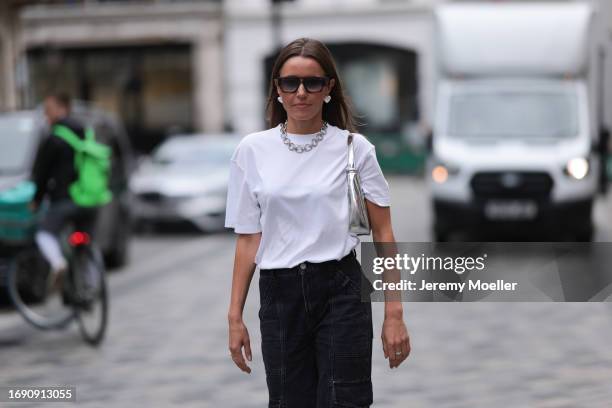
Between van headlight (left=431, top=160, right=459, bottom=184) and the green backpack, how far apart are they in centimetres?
607

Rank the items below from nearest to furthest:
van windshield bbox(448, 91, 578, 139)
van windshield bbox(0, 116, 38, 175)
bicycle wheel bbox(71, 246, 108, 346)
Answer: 1. bicycle wheel bbox(71, 246, 108, 346)
2. van windshield bbox(0, 116, 38, 175)
3. van windshield bbox(448, 91, 578, 139)

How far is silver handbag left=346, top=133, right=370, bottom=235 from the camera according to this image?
337 cm

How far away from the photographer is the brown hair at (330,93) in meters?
3.43

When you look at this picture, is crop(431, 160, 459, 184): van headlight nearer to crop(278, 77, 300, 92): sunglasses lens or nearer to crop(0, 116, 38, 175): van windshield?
crop(0, 116, 38, 175): van windshield

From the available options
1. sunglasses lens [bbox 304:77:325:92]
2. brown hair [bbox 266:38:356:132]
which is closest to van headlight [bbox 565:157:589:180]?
brown hair [bbox 266:38:356:132]

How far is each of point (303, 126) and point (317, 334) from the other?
635mm

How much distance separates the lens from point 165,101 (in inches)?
1490

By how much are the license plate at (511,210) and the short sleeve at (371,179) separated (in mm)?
10057

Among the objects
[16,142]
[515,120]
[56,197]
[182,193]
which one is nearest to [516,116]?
[515,120]

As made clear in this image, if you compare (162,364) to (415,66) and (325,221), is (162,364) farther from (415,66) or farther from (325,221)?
(415,66)

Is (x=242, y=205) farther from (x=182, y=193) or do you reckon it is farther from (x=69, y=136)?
(x=182, y=193)

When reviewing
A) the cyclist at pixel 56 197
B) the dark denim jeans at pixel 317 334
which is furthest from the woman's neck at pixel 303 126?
the cyclist at pixel 56 197

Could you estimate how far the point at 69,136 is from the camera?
26.6 feet

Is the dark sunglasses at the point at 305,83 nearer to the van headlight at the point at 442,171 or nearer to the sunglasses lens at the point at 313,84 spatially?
the sunglasses lens at the point at 313,84
